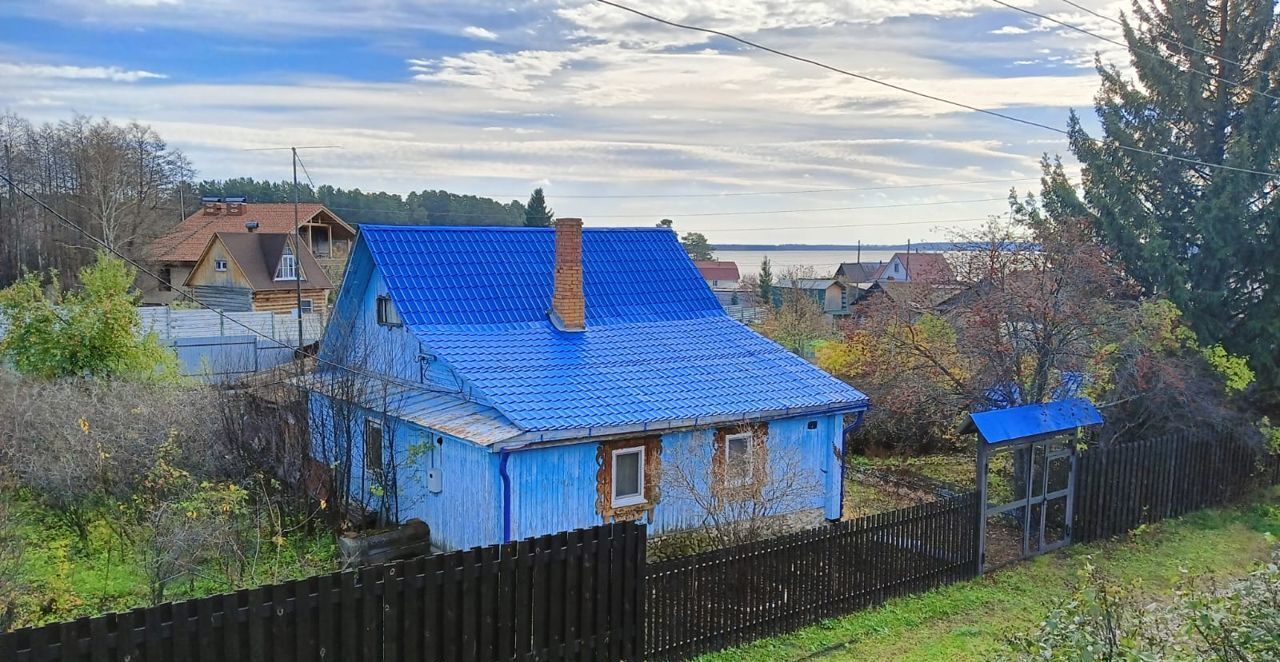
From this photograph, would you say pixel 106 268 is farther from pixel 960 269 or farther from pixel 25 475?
pixel 960 269

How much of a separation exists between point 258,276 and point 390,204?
3736 centimetres

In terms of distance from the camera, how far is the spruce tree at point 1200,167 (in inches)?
621

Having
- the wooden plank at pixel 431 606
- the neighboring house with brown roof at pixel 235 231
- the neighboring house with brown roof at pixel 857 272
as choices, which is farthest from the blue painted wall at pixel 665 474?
the neighboring house with brown roof at pixel 857 272

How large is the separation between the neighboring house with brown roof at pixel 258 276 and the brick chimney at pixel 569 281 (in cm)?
3035

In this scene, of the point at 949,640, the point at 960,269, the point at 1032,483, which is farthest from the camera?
the point at 960,269

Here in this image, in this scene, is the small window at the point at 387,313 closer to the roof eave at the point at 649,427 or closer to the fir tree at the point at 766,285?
the roof eave at the point at 649,427

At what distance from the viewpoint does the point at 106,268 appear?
786 inches

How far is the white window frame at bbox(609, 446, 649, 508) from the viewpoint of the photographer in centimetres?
1209

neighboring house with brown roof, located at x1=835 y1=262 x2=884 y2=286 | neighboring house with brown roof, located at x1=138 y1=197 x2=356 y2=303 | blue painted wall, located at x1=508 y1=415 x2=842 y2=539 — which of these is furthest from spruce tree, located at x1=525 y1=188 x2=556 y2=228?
blue painted wall, located at x1=508 y1=415 x2=842 y2=539

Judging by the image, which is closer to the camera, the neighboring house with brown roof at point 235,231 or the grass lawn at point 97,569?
the grass lawn at point 97,569

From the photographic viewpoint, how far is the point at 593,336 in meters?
14.7

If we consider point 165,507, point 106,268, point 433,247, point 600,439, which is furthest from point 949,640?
point 106,268

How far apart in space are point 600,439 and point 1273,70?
14.8 m

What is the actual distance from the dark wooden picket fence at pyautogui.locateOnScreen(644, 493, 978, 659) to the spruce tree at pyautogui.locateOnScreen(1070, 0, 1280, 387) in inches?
336
